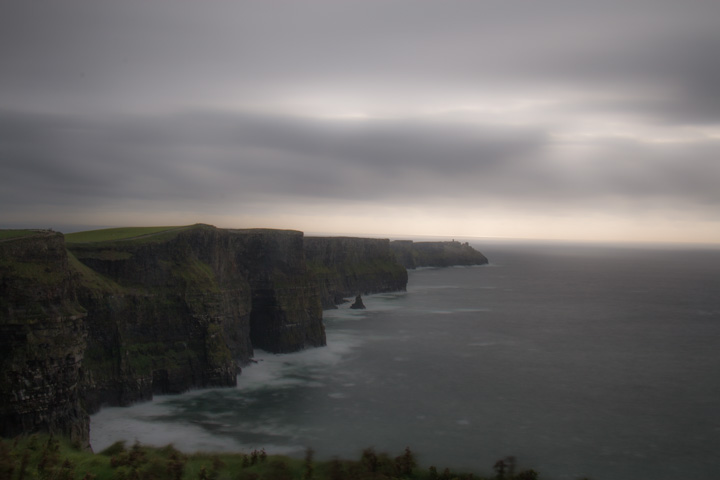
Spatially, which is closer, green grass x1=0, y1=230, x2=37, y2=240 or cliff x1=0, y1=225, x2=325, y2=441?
cliff x1=0, y1=225, x2=325, y2=441

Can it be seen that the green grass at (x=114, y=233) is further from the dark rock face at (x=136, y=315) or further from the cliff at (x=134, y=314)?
the dark rock face at (x=136, y=315)

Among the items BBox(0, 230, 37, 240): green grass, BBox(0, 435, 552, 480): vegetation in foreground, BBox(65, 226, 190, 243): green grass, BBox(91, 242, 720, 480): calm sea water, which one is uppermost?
BBox(65, 226, 190, 243): green grass

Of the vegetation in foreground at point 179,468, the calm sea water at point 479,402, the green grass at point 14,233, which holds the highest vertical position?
the green grass at point 14,233

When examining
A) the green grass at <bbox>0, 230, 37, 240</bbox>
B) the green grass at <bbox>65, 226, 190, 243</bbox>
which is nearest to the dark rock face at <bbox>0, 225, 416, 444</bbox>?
the green grass at <bbox>0, 230, 37, 240</bbox>

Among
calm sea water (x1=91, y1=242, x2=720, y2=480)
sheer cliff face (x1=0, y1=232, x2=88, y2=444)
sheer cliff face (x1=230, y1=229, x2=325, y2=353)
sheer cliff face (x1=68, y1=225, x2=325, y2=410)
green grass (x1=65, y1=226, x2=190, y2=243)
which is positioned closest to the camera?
sheer cliff face (x1=0, y1=232, x2=88, y2=444)

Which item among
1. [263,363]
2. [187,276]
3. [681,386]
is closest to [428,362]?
[263,363]

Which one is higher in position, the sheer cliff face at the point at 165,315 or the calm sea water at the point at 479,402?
the sheer cliff face at the point at 165,315

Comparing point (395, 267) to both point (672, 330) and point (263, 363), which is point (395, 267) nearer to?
point (672, 330)

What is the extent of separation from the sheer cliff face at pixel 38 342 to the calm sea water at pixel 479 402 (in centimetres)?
397

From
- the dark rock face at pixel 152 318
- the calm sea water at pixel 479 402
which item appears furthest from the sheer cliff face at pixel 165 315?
the calm sea water at pixel 479 402

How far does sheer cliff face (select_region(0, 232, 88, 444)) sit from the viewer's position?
29016mm

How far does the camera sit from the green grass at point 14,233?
3300 cm

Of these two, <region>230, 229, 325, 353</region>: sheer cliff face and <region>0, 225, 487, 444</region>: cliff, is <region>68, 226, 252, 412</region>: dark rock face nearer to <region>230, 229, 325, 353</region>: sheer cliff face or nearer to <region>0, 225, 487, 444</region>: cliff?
<region>0, 225, 487, 444</region>: cliff

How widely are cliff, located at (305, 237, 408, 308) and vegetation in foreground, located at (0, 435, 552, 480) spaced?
264 feet
